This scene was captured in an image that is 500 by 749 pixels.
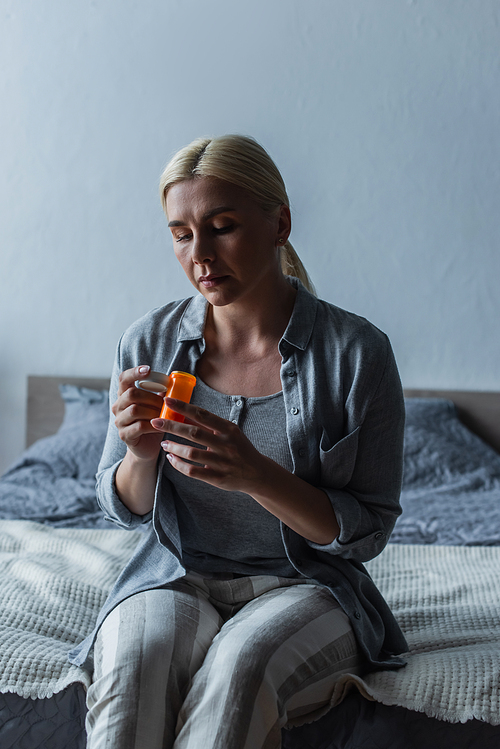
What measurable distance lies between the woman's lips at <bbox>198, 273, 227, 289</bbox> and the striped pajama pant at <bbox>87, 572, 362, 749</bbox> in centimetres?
48

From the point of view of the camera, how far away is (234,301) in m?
1.11

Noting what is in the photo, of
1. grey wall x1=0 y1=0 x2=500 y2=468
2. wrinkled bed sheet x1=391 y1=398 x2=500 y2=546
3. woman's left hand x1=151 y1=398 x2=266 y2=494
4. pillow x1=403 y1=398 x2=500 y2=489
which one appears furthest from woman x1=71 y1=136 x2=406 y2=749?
grey wall x1=0 y1=0 x2=500 y2=468

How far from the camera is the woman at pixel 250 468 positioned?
906 millimetres

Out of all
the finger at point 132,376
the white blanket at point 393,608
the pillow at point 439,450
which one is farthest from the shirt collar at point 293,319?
the pillow at point 439,450

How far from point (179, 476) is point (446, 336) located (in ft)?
5.73

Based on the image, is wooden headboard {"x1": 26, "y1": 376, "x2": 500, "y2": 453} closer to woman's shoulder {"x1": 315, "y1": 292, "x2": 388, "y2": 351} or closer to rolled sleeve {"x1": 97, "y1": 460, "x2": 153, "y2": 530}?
woman's shoulder {"x1": 315, "y1": 292, "x2": 388, "y2": 351}

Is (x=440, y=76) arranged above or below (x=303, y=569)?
above

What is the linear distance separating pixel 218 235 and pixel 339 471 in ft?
1.40

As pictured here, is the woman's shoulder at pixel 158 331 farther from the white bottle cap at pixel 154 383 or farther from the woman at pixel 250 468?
the white bottle cap at pixel 154 383

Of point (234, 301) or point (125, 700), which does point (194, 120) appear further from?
point (125, 700)

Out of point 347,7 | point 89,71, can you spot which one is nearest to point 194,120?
point 89,71

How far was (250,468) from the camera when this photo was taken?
0.89 metres

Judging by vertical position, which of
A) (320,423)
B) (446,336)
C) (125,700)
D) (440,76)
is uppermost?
(440,76)

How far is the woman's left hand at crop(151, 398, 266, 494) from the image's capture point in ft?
2.81
